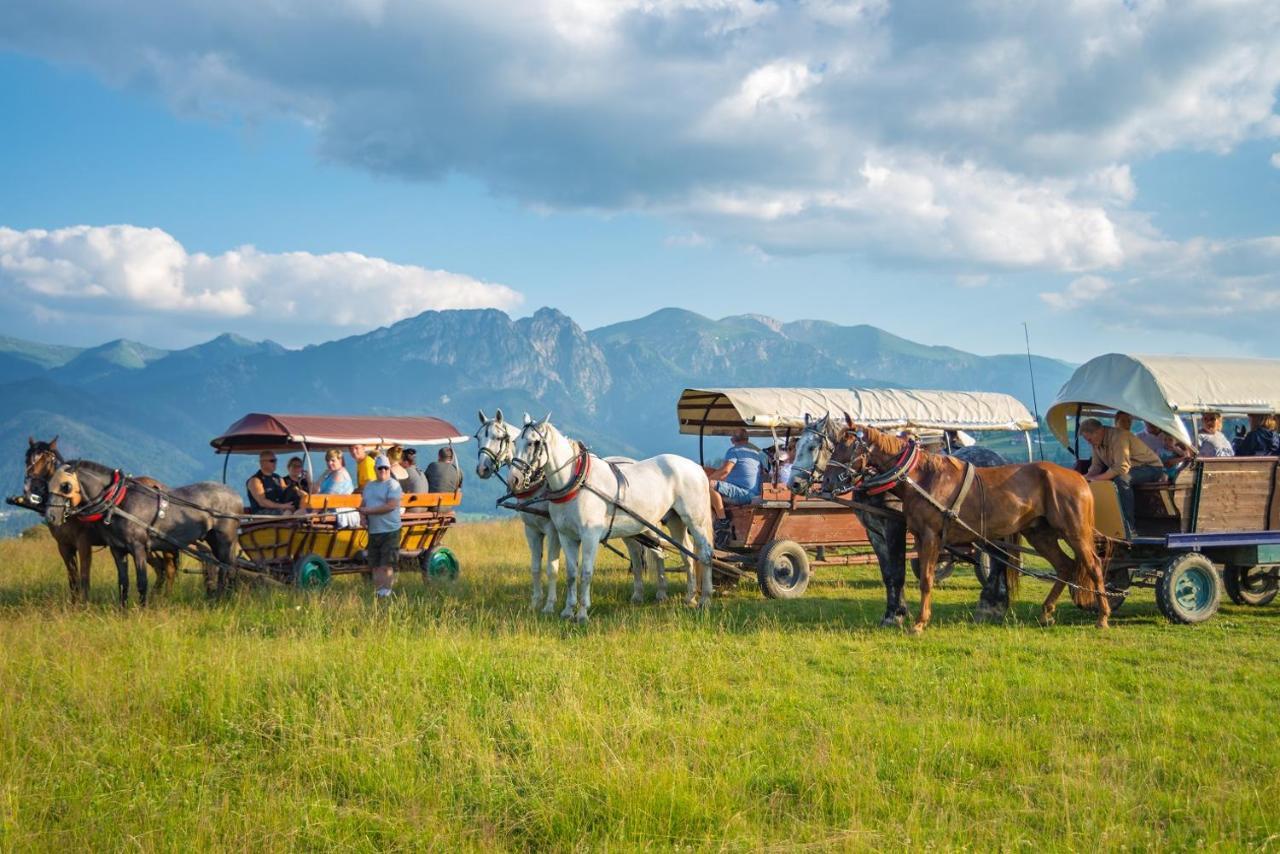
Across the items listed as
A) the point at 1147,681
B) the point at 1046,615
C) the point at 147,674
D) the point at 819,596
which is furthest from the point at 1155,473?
the point at 147,674

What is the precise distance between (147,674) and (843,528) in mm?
8364

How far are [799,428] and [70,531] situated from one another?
30.3 ft

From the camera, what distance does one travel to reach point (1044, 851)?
4207mm

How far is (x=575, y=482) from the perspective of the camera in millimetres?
9898

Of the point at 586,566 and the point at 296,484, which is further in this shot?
the point at 296,484

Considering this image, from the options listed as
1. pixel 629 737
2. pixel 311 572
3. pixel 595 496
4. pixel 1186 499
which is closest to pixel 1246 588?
pixel 1186 499

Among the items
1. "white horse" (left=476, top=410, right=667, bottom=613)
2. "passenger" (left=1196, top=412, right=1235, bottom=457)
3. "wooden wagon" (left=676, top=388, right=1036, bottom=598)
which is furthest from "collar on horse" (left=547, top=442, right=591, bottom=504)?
"passenger" (left=1196, top=412, right=1235, bottom=457)

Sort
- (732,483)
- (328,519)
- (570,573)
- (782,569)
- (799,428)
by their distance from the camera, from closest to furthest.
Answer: (570,573) < (782,569) < (328,519) < (732,483) < (799,428)

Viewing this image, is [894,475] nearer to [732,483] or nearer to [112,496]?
[732,483]

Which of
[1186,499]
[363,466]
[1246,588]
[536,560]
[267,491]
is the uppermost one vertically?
[363,466]

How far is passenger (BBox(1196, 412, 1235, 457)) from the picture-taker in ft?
33.6

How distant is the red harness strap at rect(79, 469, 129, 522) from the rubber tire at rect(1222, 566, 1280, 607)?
41.3 ft

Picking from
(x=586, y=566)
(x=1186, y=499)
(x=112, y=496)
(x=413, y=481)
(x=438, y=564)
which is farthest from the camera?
(x=413, y=481)

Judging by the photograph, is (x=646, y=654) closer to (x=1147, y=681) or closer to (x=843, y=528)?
(x=1147, y=681)
